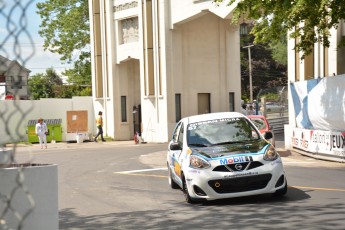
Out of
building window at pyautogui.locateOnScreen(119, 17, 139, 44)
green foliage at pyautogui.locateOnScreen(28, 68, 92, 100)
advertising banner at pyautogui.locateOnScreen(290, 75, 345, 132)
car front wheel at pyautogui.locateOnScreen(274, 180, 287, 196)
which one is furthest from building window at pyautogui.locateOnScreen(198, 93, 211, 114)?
car front wheel at pyautogui.locateOnScreen(274, 180, 287, 196)

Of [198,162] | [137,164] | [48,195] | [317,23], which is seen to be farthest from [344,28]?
[48,195]

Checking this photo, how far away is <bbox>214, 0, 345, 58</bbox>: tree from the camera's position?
1652 centimetres

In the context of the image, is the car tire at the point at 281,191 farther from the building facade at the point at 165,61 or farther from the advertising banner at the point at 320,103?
the building facade at the point at 165,61

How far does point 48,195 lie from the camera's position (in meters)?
4.66

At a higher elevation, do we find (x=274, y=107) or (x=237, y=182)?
(x=274, y=107)

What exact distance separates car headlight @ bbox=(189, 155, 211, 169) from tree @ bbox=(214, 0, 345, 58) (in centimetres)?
674

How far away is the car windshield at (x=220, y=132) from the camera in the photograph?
1098 cm

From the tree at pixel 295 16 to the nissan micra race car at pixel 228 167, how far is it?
19.4 feet

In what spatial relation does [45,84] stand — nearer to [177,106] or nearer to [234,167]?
[177,106]

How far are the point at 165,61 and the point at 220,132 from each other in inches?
845

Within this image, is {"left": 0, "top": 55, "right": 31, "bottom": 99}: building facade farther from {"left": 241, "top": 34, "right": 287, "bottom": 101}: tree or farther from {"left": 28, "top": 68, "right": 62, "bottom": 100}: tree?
{"left": 241, "top": 34, "right": 287, "bottom": 101}: tree

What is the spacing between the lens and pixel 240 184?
32.3 ft

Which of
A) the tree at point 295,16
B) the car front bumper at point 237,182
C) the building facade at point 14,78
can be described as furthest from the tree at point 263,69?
the building facade at point 14,78

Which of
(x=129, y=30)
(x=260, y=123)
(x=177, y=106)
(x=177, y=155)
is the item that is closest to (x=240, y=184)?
(x=177, y=155)
